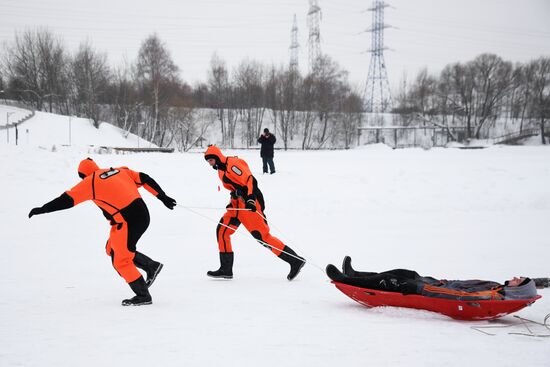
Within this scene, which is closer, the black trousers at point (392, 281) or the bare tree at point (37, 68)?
the black trousers at point (392, 281)

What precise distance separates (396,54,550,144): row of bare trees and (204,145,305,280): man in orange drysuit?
51.4 metres

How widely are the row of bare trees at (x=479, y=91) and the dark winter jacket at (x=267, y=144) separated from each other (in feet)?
143

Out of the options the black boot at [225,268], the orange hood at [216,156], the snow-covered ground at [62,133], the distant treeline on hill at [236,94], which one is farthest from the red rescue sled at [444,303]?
the distant treeline on hill at [236,94]

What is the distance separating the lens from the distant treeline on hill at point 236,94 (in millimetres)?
46781

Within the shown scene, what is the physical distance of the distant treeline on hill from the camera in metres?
46.8

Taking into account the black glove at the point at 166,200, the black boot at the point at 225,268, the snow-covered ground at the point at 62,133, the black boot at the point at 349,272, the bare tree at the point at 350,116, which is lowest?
the black boot at the point at 225,268

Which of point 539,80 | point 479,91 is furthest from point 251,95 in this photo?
point 539,80

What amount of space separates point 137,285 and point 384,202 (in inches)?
356

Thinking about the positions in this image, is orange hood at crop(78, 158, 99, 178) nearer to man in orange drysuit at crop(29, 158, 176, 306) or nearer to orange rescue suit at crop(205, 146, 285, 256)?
man in orange drysuit at crop(29, 158, 176, 306)

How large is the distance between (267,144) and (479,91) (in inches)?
1933

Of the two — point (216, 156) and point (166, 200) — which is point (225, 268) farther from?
point (216, 156)

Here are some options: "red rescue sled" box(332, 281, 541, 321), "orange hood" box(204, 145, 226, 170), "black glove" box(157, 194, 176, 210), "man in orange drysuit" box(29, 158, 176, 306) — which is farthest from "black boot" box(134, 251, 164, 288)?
"red rescue sled" box(332, 281, 541, 321)

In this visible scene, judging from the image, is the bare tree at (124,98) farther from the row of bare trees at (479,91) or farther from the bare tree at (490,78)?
the bare tree at (490,78)

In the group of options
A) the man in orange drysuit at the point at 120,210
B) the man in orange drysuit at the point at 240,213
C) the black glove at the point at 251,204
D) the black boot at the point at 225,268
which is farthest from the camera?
the black boot at the point at 225,268
